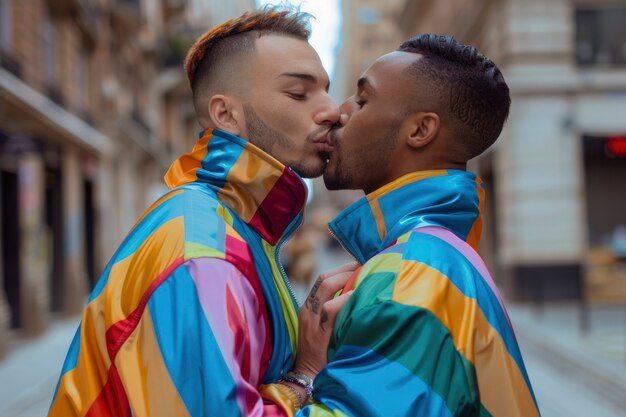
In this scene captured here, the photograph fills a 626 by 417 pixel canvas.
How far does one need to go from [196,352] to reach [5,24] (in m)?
13.9

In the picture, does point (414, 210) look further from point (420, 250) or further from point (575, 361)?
point (575, 361)

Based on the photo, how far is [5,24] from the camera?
13.8m

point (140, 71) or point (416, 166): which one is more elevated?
point (140, 71)

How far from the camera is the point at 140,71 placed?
29062mm

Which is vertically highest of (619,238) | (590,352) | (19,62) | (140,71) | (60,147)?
(140,71)

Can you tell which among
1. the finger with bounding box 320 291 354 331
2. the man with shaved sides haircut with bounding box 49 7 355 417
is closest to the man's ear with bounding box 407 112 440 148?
the man with shaved sides haircut with bounding box 49 7 355 417

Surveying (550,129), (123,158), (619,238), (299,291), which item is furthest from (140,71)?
(619,238)

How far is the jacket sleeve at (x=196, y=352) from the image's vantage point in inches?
61.3

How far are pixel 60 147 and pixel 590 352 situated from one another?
12709 millimetres

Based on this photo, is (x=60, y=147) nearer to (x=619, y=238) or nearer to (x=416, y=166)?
(x=619, y=238)

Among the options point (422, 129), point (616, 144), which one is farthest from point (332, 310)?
point (616, 144)

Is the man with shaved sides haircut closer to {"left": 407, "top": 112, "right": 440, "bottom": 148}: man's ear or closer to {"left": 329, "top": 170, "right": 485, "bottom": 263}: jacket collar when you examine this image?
{"left": 329, "top": 170, "right": 485, "bottom": 263}: jacket collar

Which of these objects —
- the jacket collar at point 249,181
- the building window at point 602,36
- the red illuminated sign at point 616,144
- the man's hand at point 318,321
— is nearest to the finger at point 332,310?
the man's hand at point 318,321

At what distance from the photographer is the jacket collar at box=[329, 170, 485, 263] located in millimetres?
1918
